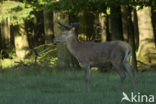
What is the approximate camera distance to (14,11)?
2781 centimetres

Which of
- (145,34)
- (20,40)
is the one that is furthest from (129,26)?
(20,40)

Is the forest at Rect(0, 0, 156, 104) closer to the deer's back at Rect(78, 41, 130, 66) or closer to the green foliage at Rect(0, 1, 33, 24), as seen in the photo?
the green foliage at Rect(0, 1, 33, 24)

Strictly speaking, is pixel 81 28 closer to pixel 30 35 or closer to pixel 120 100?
pixel 30 35

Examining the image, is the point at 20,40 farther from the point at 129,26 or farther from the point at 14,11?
the point at 129,26

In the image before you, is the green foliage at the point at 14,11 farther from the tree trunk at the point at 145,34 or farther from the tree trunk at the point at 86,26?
the tree trunk at the point at 145,34

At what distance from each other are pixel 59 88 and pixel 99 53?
162 centimetres

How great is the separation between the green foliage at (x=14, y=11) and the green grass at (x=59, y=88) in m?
7.18

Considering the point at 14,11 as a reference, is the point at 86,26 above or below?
below

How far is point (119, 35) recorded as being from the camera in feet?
77.5

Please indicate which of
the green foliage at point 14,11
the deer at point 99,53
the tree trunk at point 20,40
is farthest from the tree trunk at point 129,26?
the tree trunk at point 20,40

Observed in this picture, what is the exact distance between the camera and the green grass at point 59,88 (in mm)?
11305

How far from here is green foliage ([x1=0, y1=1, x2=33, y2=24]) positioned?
2716 centimetres

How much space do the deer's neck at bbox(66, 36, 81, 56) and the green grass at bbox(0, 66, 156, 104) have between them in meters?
1.08

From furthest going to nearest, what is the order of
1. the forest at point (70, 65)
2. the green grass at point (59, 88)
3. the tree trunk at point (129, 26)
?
the tree trunk at point (129, 26) → the forest at point (70, 65) → the green grass at point (59, 88)
